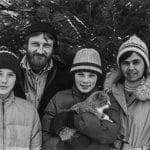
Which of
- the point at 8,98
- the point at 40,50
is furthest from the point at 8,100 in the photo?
the point at 40,50

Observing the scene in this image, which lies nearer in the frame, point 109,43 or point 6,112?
point 6,112

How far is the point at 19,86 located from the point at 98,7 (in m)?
1.32

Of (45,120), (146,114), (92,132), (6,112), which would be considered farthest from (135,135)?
(6,112)

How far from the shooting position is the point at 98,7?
4914mm

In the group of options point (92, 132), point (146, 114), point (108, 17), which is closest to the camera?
point (92, 132)

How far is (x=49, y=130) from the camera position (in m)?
4.54

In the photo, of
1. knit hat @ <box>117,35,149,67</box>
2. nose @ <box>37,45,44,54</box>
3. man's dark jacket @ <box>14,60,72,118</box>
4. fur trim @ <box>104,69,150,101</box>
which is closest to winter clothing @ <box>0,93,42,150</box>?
man's dark jacket @ <box>14,60,72,118</box>

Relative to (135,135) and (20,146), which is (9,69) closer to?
(20,146)

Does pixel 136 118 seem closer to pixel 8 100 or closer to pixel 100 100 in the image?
pixel 100 100

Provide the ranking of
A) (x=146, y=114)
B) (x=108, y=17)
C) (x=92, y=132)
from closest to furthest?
(x=92, y=132) → (x=146, y=114) → (x=108, y=17)

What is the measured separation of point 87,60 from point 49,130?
2.90 feet

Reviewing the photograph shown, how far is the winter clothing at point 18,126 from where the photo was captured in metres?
4.36

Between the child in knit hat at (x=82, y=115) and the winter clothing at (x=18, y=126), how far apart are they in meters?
0.13

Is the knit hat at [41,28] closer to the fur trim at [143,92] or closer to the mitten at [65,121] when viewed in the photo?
the mitten at [65,121]
